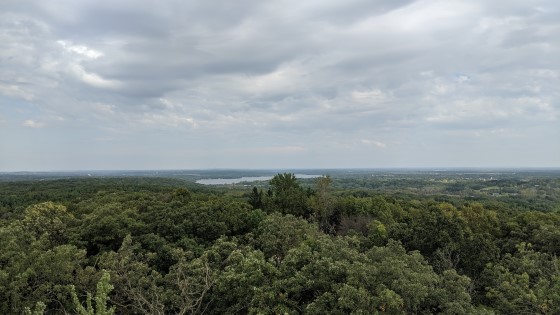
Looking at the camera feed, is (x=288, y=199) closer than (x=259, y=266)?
No

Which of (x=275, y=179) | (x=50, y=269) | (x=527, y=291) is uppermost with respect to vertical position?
(x=275, y=179)

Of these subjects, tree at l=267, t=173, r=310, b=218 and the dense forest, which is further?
tree at l=267, t=173, r=310, b=218

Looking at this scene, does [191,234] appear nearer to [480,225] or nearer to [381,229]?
[381,229]

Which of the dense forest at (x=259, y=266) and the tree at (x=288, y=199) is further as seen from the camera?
the tree at (x=288, y=199)

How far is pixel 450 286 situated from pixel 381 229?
1499 cm

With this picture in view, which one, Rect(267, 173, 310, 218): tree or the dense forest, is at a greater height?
Rect(267, 173, 310, 218): tree

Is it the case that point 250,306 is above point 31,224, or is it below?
below

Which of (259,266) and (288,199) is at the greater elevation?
(288,199)

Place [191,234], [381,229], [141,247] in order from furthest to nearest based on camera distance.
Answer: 1. [381,229]
2. [191,234]
3. [141,247]

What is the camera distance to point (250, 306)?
66.9ft

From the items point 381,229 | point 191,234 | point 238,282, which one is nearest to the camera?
point 238,282

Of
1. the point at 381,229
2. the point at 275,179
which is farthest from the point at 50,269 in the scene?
the point at 275,179

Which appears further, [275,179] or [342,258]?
[275,179]

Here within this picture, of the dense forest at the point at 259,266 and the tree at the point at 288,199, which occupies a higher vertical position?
the tree at the point at 288,199
